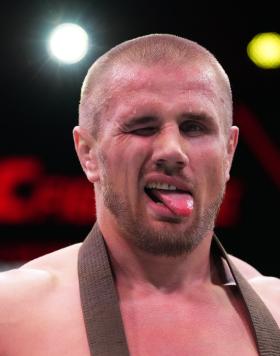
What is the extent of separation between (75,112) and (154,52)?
2618mm

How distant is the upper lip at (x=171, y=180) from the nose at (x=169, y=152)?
0.01 metres

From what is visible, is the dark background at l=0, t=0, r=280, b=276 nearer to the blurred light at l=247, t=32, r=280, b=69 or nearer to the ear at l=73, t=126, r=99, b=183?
the blurred light at l=247, t=32, r=280, b=69

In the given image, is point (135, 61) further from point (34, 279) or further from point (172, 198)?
point (34, 279)

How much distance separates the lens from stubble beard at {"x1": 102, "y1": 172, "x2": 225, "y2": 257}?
1404mm

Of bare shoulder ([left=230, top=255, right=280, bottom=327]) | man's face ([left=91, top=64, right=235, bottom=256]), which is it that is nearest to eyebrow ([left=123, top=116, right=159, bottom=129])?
man's face ([left=91, top=64, right=235, bottom=256])

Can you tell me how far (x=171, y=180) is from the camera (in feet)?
4.56

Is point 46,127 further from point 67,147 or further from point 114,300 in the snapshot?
point 114,300

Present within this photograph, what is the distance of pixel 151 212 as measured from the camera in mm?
1396

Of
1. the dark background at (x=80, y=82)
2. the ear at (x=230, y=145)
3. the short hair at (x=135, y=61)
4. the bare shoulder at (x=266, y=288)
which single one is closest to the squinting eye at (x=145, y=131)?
the short hair at (x=135, y=61)

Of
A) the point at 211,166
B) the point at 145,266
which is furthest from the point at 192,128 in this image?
the point at 145,266

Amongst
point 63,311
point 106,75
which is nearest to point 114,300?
point 63,311

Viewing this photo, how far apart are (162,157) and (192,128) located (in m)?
0.12

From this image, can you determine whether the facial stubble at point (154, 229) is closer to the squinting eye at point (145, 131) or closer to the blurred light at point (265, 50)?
the squinting eye at point (145, 131)

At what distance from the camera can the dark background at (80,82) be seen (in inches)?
138
